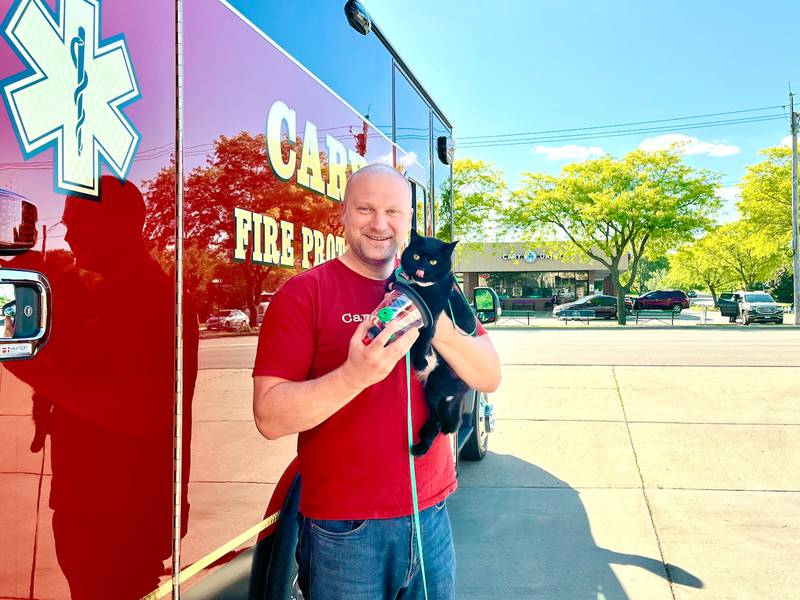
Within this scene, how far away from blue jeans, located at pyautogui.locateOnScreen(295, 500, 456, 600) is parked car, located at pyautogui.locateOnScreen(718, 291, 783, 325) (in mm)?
26915

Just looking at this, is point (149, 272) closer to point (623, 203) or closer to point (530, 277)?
point (623, 203)

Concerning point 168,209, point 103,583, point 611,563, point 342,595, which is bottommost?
point 611,563

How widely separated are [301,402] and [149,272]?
0.45 meters

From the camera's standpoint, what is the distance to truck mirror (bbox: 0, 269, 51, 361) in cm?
107

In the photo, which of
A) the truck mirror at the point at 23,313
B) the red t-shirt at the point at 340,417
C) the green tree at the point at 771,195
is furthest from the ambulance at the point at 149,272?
the green tree at the point at 771,195

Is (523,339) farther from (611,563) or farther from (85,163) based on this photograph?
(85,163)

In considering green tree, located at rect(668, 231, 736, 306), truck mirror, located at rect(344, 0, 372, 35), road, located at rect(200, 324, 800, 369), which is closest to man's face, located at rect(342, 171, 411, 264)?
truck mirror, located at rect(344, 0, 372, 35)

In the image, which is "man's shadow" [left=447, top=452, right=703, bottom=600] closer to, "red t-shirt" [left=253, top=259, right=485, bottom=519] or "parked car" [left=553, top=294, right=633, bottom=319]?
"red t-shirt" [left=253, top=259, right=485, bottom=519]

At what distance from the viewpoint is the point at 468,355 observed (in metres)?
1.69

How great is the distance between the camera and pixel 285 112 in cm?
201

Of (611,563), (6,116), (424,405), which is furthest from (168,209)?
(611,563)

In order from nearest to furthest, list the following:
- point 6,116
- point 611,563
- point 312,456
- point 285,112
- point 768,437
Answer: point 6,116 < point 312,456 < point 285,112 < point 611,563 < point 768,437

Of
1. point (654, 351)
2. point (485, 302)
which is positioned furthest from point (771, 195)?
point (485, 302)

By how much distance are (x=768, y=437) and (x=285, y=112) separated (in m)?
6.14
